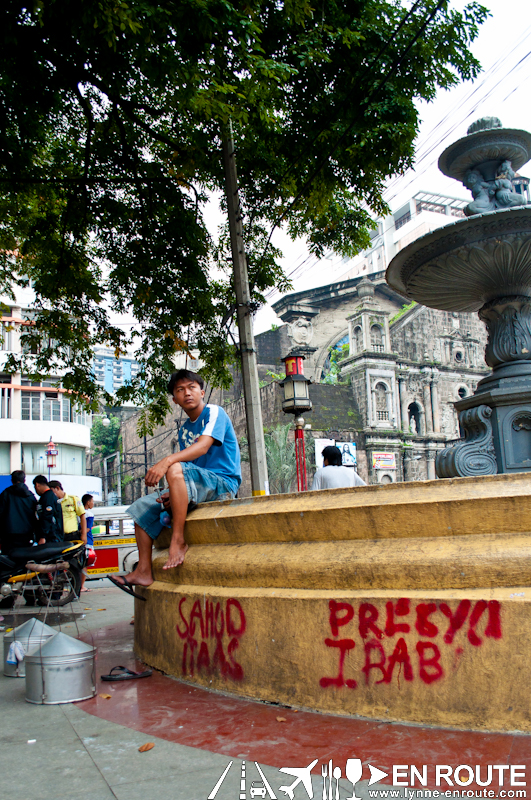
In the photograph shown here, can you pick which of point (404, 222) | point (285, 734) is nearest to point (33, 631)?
point (285, 734)

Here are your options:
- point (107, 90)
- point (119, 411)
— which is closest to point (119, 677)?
point (107, 90)

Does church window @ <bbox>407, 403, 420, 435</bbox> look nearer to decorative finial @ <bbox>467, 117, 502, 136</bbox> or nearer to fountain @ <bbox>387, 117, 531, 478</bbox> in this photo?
fountain @ <bbox>387, 117, 531, 478</bbox>

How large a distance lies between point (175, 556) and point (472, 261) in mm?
4354

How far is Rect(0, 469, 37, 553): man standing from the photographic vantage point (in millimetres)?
7609

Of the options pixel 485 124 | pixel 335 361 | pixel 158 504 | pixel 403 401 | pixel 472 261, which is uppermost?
pixel 335 361

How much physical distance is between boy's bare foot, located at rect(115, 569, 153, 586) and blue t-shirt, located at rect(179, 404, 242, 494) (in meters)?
0.77

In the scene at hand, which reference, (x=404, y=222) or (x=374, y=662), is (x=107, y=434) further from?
(x=374, y=662)

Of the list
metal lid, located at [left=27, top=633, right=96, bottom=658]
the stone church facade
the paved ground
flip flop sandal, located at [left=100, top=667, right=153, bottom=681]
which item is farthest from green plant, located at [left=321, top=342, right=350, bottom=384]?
the paved ground

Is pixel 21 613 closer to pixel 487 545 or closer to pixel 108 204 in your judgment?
pixel 108 204

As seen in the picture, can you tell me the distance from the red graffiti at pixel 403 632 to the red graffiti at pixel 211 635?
534 millimetres

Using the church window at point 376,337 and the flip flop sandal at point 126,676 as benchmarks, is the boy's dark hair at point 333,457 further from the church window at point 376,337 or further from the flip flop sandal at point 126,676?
the church window at point 376,337

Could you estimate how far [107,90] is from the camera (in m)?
6.69

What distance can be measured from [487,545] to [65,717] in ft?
6.77
